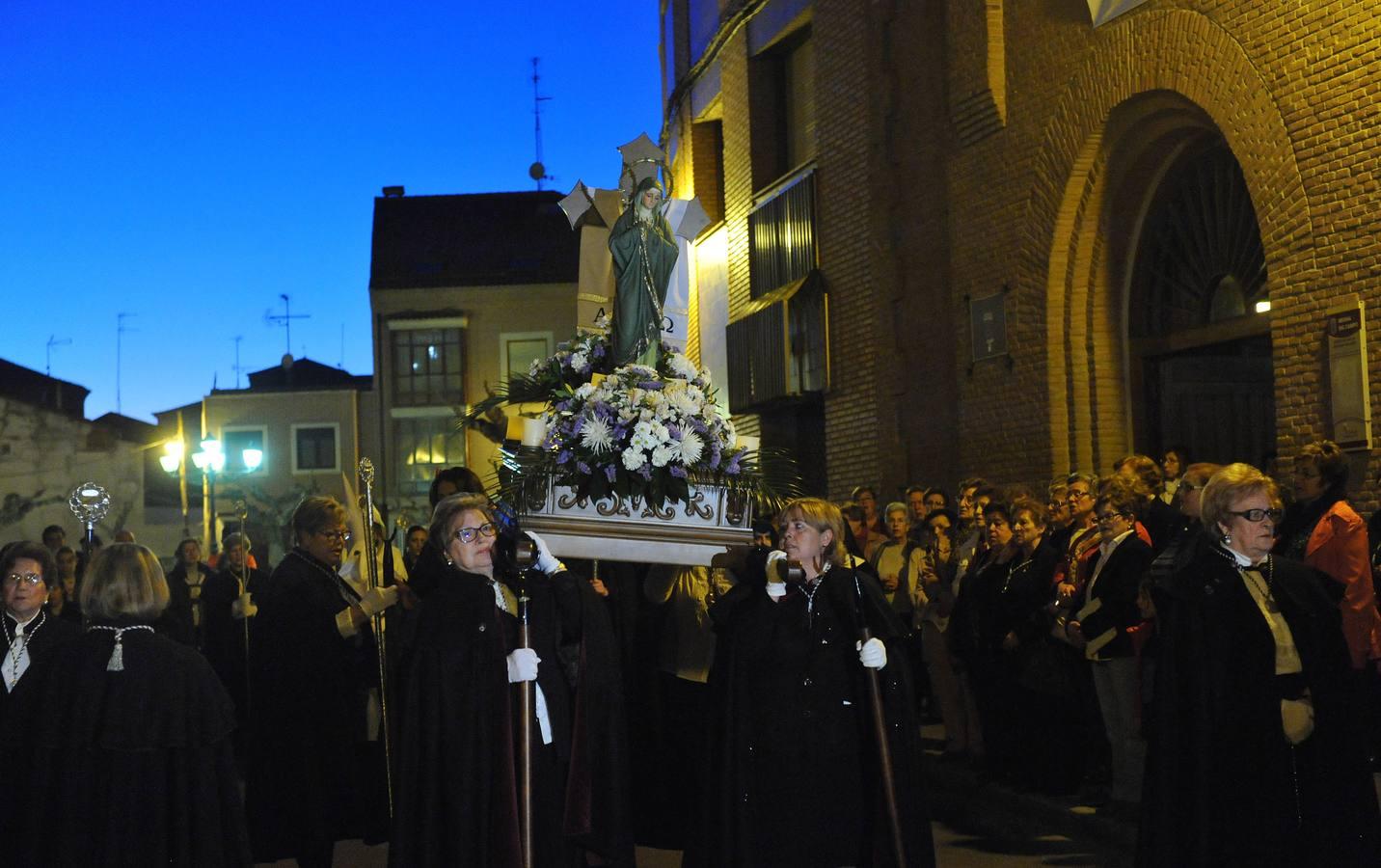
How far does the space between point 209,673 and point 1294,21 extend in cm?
933

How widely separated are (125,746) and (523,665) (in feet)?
4.85

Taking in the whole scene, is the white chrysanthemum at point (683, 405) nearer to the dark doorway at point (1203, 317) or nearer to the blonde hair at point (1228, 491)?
the blonde hair at point (1228, 491)

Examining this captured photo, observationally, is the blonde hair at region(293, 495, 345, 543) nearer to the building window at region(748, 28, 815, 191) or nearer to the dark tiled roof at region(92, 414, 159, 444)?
the building window at region(748, 28, 815, 191)

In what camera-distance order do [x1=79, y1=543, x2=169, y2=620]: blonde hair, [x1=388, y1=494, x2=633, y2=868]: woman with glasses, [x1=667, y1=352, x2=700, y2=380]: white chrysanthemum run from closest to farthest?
[x1=79, y1=543, x2=169, y2=620]: blonde hair → [x1=388, y1=494, x2=633, y2=868]: woman with glasses → [x1=667, y1=352, x2=700, y2=380]: white chrysanthemum

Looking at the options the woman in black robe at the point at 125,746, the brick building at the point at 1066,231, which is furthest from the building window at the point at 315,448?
the woman in black robe at the point at 125,746

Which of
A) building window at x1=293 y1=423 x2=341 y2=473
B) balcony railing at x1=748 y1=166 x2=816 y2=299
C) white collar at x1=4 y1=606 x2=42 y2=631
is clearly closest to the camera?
white collar at x1=4 y1=606 x2=42 y2=631

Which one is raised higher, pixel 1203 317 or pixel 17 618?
pixel 1203 317

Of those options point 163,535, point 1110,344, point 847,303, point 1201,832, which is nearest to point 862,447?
point 847,303

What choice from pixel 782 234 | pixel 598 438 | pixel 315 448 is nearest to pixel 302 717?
pixel 598 438

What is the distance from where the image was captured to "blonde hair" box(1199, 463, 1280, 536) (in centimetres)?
602

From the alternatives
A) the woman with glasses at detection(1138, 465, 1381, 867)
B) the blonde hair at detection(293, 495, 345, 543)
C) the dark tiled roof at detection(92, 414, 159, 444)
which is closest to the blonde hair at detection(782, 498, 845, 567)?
the woman with glasses at detection(1138, 465, 1381, 867)

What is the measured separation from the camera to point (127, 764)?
6.02m

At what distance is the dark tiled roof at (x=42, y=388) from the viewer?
50125 mm

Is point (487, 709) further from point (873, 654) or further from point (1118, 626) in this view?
point (1118, 626)
